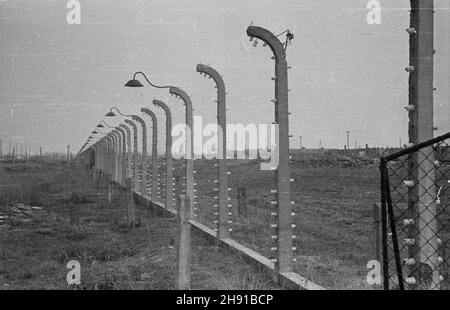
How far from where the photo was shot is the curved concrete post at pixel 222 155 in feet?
32.8

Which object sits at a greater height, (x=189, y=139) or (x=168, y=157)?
(x=189, y=139)

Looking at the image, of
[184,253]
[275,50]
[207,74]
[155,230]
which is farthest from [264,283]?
[155,230]

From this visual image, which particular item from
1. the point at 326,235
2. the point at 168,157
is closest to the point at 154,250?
the point at 326,235

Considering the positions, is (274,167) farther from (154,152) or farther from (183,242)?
(154,152)

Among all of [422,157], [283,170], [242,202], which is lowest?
[242,202]

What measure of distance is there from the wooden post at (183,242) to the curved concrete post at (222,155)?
13.4 feet

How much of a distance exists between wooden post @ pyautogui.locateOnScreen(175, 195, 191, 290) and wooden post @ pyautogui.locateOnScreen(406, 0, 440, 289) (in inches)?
76.6

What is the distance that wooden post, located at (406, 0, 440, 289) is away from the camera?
500 centimetres

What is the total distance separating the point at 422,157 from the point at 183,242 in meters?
2.21

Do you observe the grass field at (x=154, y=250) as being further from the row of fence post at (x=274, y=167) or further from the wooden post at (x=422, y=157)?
the wooden post at (x=422, y=157)

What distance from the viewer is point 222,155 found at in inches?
399

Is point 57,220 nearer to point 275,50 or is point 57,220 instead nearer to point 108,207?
point 108,207

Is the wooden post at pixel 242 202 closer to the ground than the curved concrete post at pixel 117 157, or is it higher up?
closer to the ground

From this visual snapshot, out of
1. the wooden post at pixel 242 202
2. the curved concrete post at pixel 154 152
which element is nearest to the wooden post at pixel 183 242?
the wooden post at pixel 242 202
